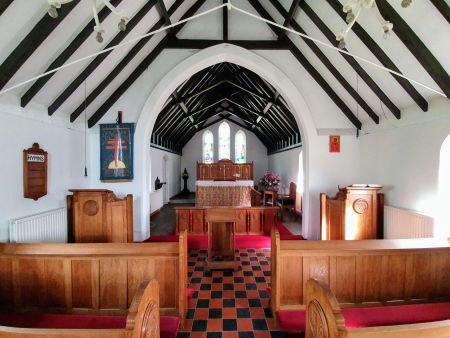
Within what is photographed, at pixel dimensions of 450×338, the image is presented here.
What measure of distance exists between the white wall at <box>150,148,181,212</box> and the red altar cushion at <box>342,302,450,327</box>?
22.6 feet

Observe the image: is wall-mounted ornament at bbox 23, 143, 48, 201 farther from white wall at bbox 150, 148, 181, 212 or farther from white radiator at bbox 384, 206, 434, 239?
white radiator at bbox 384, 206, 434, 239

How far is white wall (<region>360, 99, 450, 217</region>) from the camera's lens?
3499 mm

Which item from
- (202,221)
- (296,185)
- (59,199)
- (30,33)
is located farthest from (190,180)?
(30,33)

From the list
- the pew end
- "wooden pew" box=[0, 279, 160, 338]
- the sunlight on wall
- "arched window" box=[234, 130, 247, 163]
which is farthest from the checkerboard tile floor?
"arched window" box=[234, 130, 247, 163]

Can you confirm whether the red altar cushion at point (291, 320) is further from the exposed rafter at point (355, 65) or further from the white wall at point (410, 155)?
the exposed rafter at point (355, 65)

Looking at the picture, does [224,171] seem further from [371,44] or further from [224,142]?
[371,44]

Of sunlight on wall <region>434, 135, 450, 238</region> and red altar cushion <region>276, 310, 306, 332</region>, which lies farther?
sunlight on wall <region>434, 135, 450, 238</region>

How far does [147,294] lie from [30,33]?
125 inches

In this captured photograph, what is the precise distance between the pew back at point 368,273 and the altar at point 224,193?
5.92 meters

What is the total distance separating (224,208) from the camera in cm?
390

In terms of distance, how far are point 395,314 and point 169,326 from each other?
2.06 meters

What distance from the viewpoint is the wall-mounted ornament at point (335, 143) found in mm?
5250

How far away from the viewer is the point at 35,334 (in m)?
1.13

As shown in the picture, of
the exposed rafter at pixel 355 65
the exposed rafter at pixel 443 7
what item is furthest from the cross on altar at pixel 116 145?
the exposed rafter at pixel 443 7
